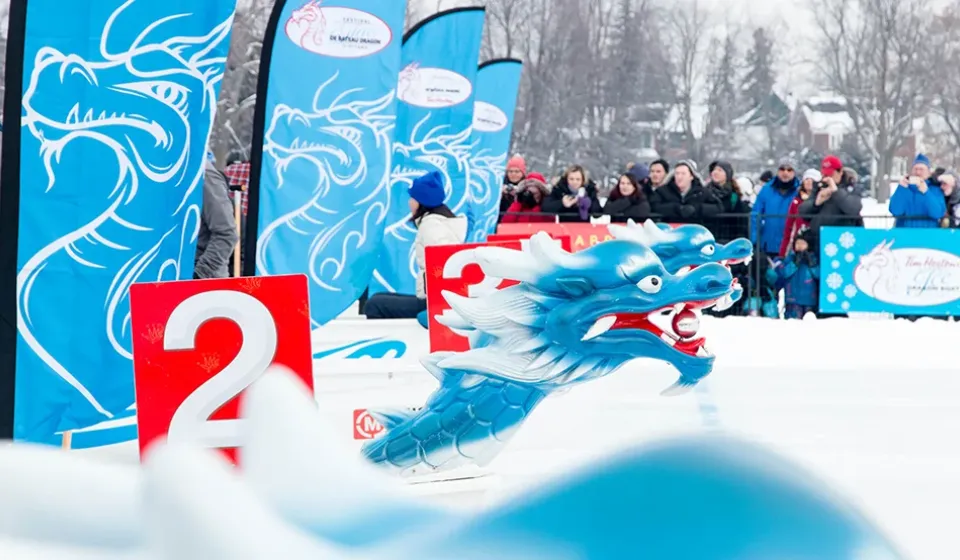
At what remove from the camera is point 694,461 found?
1.17 meters

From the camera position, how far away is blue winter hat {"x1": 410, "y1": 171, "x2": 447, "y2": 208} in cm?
732

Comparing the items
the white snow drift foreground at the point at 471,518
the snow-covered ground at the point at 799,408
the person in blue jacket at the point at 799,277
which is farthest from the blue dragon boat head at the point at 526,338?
the person in blue jacket at the point at 799,277

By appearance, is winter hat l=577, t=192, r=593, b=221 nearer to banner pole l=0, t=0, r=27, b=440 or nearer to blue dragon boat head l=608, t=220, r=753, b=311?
blue dragon boat head l=608, t=220, r=753, b=311

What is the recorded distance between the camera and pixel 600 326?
4.21 meters

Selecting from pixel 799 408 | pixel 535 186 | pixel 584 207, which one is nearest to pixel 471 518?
pixel 799 408

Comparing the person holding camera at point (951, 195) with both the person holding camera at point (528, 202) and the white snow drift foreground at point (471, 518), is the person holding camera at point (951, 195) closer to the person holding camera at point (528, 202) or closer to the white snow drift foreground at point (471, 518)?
the person holding camera at point (528, 202)

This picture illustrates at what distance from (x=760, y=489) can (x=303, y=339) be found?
277 centimetres

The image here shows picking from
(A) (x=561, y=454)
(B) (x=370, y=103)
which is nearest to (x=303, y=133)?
(B) (x=370, y=103)

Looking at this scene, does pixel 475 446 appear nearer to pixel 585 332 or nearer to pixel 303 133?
pixel 585 332

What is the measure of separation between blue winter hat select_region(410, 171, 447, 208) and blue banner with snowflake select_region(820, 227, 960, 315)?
524 centimetres

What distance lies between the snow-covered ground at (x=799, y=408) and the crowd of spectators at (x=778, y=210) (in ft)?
5.98

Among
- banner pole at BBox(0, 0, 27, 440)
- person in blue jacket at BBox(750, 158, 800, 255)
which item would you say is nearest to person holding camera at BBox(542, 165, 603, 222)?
person in blue jacket at BBox(750, 158, 800, 255)

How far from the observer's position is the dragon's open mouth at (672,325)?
4.21 meters

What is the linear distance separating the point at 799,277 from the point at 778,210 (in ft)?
2.76
